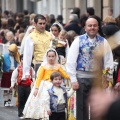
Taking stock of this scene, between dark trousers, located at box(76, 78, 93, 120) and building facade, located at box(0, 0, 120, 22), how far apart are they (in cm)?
1058

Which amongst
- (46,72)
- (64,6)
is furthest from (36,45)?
(64,6)

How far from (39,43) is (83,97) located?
7.04 feet

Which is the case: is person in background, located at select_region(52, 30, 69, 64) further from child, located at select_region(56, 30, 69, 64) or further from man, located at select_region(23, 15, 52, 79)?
man, located at select_region(23, 15, 52, 79)

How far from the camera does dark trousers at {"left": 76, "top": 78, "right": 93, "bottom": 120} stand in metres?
8.12

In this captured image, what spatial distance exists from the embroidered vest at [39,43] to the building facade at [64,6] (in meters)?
8.62

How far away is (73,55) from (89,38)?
31cm

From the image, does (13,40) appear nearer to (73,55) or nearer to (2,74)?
(2,74)

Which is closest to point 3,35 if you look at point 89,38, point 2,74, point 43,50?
point 2,74

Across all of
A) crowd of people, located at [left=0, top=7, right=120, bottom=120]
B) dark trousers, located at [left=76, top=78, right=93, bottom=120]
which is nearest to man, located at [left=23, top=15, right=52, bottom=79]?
crowd of people, located at [left=0, top=7, right=120, bottom=120]

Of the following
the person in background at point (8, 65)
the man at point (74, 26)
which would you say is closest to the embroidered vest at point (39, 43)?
the person in background at point (8, 65)

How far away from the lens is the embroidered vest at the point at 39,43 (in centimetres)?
1012

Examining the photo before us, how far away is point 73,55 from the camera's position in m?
8.03

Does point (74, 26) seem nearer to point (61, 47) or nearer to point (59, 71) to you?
point (61, 47)

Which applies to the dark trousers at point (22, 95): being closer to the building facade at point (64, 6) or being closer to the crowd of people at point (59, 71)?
the crowd of people at point (59, 71)
